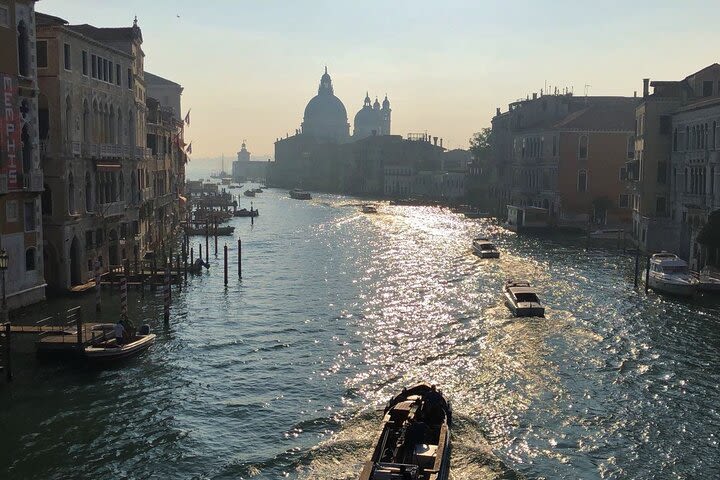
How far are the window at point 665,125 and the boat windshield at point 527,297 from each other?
1070 inches

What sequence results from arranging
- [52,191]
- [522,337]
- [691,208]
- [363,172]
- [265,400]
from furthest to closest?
[363,172], [691,208], [52,191], [522,337], [265,400]

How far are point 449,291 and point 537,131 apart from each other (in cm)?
4770

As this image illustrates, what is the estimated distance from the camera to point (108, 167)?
151 feet

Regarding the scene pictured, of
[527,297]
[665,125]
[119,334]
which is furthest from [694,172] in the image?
[119,334]

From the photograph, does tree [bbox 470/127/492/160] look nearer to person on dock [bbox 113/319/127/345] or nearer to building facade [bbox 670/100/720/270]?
building facade [bbox 670/100/720/270]

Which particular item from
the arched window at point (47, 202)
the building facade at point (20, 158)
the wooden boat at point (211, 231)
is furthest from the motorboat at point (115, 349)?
the wooden boat at point (211, 231)

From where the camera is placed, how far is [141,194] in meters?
54.9

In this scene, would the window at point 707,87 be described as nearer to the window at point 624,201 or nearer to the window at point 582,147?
the window at point 624,201

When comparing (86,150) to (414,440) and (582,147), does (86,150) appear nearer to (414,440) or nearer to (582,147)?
(414,440)

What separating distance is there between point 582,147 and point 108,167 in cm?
5232

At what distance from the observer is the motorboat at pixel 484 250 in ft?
196

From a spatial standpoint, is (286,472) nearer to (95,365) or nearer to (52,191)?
(95,365)

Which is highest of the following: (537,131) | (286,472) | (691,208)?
(537,131)

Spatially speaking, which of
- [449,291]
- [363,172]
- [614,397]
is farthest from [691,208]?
[363,172]
